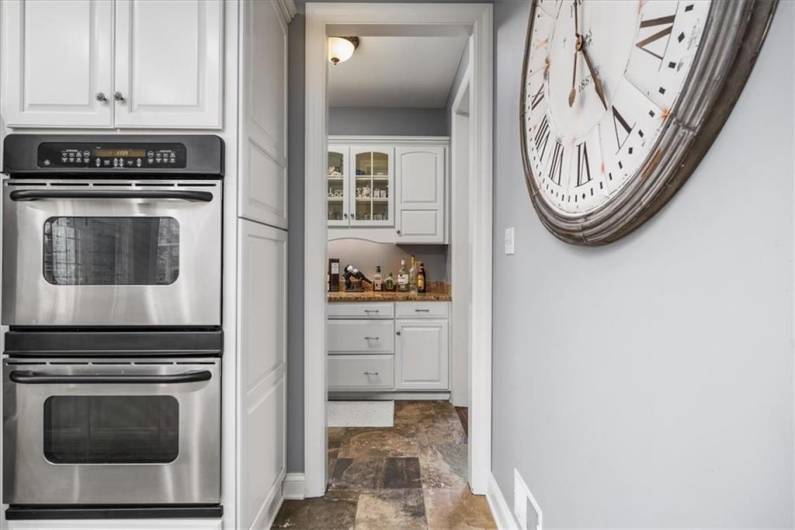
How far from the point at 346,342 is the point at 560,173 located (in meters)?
2.75

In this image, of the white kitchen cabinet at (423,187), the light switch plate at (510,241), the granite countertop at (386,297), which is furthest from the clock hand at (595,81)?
the white kitchen cabinet at (423,187)

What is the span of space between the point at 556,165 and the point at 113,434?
1690 mm

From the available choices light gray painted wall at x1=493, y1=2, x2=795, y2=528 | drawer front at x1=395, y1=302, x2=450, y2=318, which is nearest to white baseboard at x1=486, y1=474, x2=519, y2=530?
light gray painted wall at x1=493, y1=2, x2=795, y2=528

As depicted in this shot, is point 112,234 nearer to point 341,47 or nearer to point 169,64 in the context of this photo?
point 169,64

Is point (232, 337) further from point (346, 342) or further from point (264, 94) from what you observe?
point (346, 342)

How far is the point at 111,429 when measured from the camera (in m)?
1.49

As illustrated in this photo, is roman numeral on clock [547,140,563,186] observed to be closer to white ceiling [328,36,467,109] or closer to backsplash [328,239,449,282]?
white ceiling [328,36,467,109]

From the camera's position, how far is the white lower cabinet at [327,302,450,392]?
11.9ft

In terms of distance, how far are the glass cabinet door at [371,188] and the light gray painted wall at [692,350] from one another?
2.67 meters

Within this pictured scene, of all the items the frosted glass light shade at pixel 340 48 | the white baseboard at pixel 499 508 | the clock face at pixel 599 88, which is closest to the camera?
the clock face at pixel 599 88

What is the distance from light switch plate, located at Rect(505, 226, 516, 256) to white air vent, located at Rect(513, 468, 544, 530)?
0.86 metres

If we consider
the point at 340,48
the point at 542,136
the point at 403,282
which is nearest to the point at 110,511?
the point at 542,136

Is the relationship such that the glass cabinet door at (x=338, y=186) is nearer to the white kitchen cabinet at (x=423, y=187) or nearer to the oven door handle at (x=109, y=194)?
the white kitchen cabinet at (x=423, y=187)

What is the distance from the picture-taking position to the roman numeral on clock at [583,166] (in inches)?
39.9
